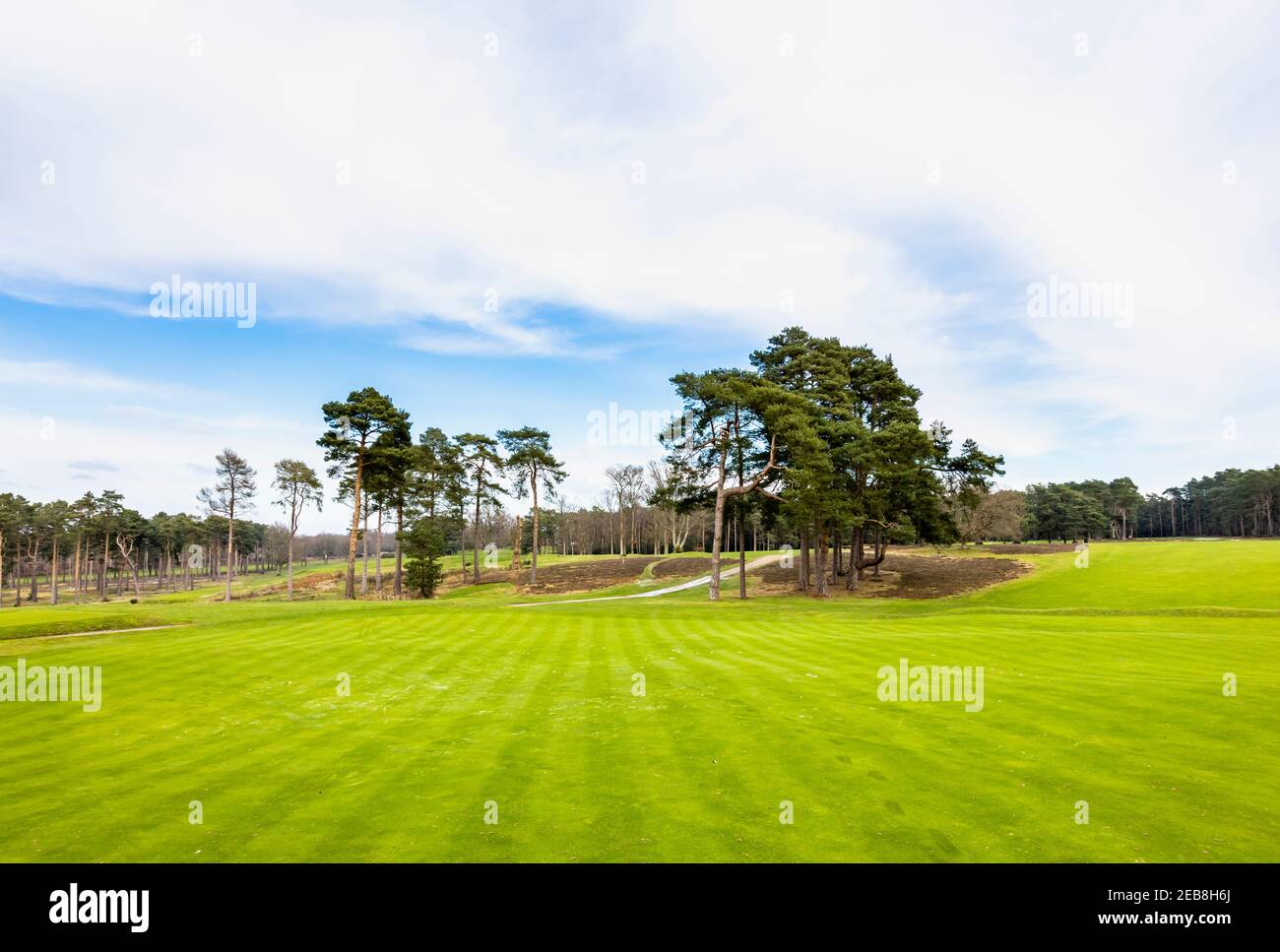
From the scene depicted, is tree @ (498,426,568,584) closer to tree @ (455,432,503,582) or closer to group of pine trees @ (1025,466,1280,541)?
tree @ (455,432,503,582)

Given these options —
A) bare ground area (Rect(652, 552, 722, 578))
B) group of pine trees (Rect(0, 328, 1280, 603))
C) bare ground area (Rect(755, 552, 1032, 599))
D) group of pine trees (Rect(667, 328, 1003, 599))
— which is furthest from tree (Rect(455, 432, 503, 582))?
bare ground area (Rect(755, 552, 1032, 599))

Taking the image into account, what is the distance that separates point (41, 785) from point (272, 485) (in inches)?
2275

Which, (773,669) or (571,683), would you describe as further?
(773,669)

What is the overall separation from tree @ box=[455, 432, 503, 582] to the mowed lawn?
44.0 meters

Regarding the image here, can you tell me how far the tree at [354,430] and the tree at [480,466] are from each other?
49.8ft

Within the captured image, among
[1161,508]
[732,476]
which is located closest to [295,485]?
[732,476]

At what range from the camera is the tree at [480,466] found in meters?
63.2

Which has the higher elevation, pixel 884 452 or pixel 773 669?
pixel 884 452

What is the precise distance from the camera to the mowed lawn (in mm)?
6680

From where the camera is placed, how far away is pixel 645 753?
31.2 feet

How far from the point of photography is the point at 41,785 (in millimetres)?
8469

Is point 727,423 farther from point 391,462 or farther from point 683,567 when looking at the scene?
point 683,567
